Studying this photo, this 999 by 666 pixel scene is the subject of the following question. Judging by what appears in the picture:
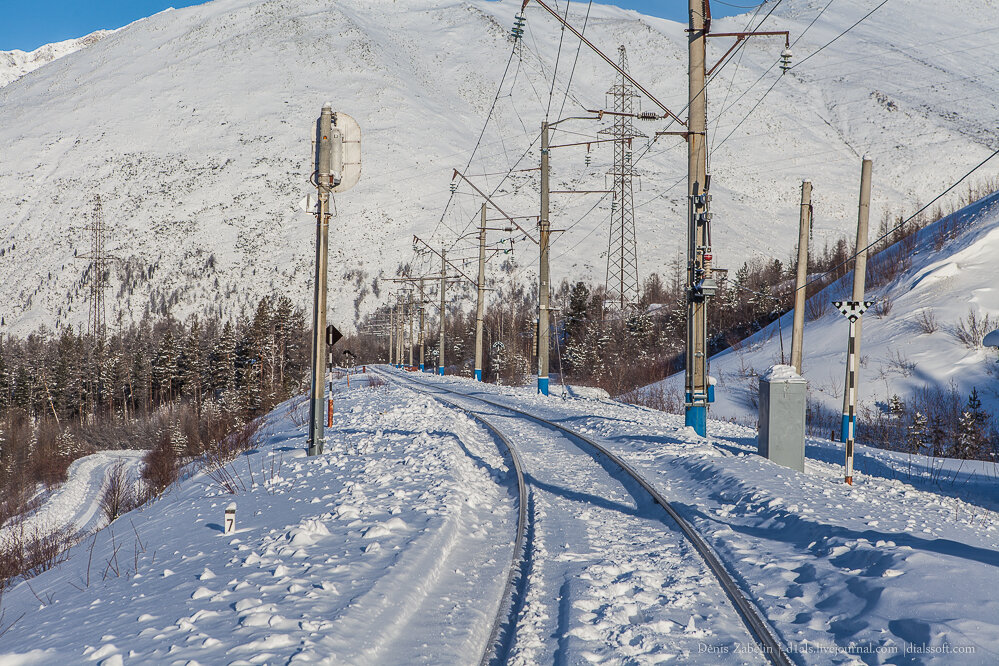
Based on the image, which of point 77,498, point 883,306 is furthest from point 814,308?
point 77,498

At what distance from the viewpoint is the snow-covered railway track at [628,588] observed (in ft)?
15.3

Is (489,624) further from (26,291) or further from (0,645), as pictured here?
(26,291)

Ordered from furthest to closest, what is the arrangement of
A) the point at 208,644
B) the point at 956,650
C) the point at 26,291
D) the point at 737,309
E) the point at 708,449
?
the point at 26,291, the point at 737,309, the point at 708,449, the point at 208,644, the point at 956,650

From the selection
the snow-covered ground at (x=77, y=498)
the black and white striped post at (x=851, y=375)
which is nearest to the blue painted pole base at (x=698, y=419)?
the black and white striped post at (x=851, y=375)

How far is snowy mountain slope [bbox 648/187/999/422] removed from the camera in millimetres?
25766

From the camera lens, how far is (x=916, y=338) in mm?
28375

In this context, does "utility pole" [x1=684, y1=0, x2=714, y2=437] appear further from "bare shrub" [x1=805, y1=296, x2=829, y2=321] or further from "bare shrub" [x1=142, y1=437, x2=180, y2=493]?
"bare shrub" [x1=805, y1=296, x2=829, y2=321]

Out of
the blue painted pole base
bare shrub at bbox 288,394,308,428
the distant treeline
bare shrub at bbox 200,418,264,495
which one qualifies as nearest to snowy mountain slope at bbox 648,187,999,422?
the blue painted pole base

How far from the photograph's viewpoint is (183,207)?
19900cm

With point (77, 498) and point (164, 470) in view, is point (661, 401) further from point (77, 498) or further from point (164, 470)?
point (77, 498)

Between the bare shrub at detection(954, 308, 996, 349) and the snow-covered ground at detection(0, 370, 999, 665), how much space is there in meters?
18.5

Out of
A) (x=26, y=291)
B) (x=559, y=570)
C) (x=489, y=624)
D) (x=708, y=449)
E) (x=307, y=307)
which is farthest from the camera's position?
(x=26, y=291)

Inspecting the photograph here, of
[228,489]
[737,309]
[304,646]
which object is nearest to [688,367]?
[228,489]

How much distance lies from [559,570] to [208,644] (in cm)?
300
